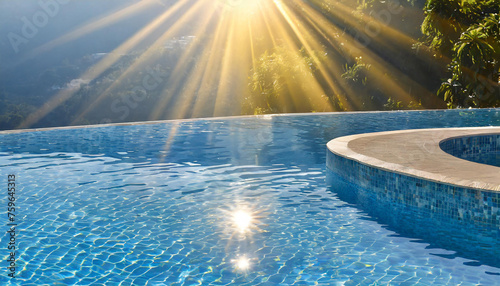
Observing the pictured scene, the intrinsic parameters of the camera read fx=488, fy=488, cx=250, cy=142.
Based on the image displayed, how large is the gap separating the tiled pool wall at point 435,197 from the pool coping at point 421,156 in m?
0.07

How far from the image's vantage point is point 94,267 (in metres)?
4.38

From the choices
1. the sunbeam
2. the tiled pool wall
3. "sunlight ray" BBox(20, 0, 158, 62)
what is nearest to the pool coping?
the tiled pool wall

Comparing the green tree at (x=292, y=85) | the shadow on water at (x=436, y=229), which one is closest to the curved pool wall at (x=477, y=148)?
the shadow on water at (x=436, y=229)

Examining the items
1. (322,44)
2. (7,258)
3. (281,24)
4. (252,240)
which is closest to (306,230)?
(252,240)

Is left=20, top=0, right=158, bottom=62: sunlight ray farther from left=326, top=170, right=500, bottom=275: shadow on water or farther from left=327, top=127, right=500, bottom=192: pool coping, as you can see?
left=326, top=170, right=500, bottom=275: shadow on water

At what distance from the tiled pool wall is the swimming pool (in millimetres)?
131

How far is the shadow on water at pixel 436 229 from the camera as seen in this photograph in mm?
4656

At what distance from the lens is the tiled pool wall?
4.80 metres

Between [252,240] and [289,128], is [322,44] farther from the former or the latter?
[252,240]

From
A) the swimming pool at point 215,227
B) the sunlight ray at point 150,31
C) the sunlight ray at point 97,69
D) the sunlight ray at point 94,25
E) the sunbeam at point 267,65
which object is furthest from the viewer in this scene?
the sunlight ray at point 94,25

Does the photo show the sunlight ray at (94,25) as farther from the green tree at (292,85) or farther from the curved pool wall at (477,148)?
the curved pool wall at (477,148)

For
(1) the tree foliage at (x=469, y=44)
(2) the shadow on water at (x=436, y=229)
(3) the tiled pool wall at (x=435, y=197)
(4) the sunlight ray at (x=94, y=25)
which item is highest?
(4) the sunlight ray at (x=94, y=25)

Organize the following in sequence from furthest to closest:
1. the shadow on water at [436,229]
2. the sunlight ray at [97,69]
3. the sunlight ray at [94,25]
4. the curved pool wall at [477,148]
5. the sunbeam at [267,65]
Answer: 1. the sunlight ray at [94,25]
2. the sunlight ray at [97,69]
3. the sunbeam at [267,65]
4. the curved pool wall at [477,148]
5. the shadow on water at [436,229]

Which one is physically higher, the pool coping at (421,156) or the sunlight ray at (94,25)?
the sunlight ray at (94,25)
